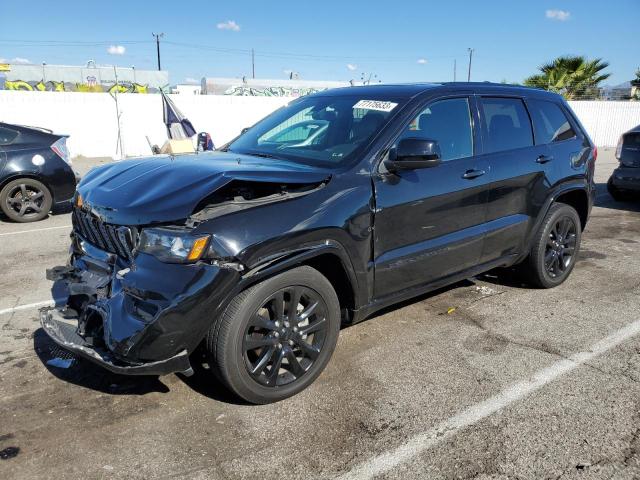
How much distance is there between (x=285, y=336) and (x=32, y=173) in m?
6.90

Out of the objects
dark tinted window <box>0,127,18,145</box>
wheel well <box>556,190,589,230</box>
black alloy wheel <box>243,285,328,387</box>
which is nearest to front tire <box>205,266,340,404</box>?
black alloy wheel <box>243,285,328,387</box>

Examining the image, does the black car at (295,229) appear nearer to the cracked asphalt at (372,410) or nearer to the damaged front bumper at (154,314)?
the damaged front bumper at (154,314)

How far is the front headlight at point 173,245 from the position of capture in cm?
269

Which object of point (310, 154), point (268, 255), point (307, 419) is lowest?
point (307, 419)

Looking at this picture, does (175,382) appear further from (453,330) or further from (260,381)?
→ (453,330)

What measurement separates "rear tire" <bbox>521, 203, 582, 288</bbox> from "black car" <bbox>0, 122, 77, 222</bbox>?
7159mm

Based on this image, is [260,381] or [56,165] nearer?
[260,381]

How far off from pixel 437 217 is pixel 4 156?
282 inches

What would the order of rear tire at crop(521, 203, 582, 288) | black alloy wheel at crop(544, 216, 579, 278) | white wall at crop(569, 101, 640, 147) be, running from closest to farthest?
1. rear tire at crop(521, 203, 582, 288)
2. black alloy wheel at crop(544, 216, 579, 278)
3. white wall at crop(569, 101, 640, 147)

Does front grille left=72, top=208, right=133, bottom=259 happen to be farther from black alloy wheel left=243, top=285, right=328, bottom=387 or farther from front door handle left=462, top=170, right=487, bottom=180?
front door handle left=462, top=170, right=487, bottom=180

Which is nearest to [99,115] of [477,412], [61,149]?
[61,149]

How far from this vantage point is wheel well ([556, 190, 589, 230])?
513 centimetres

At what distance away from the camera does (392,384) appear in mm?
3369

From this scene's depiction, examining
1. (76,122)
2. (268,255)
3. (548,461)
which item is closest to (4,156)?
(268,255)
